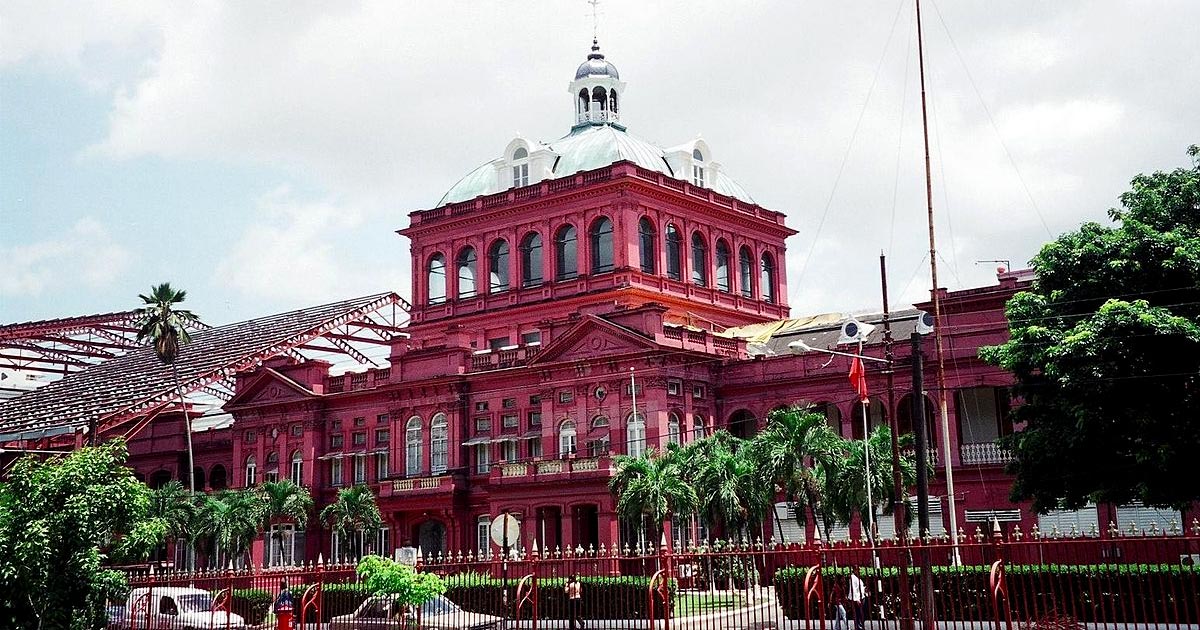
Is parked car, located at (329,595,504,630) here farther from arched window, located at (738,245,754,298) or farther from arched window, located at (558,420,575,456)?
arched window, located at (738,245,754,298)

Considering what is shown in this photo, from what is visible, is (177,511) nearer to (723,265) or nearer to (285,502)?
(285,502)

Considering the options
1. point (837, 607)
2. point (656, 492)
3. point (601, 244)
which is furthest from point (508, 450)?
point (837, 607)

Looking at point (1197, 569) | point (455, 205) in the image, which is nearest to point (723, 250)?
point (455, 205)

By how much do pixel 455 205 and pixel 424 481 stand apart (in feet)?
57.7

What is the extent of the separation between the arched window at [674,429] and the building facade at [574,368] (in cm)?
5

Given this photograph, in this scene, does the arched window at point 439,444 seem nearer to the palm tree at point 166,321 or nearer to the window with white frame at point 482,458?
the window with white frame at point 482,458

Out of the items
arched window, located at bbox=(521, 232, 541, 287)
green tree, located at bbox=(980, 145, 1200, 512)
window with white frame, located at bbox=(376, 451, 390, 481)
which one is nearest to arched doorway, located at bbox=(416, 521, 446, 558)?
window with white frame, located at bbox=(376, 451, 390, 481)

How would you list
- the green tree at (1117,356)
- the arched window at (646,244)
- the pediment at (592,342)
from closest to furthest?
the green tree at (1117,356) < the pediment at (592,342) < the arched window at (646,244)

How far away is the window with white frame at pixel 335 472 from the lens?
224 ft

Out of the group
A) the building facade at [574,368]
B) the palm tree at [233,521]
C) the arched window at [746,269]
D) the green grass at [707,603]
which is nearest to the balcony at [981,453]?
the building facade at [574,368]

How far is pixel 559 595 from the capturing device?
31812mm

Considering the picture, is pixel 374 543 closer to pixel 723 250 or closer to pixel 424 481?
pixel 424 481

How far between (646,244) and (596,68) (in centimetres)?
1510

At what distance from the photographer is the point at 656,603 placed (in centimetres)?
3078
